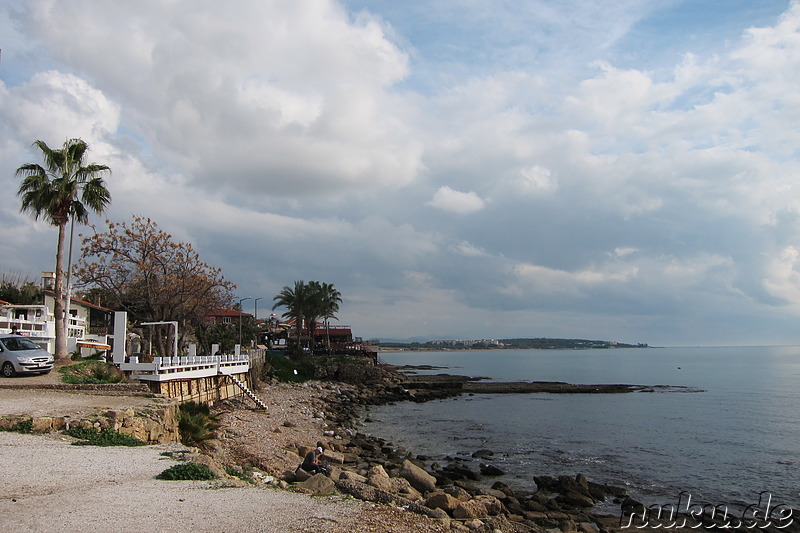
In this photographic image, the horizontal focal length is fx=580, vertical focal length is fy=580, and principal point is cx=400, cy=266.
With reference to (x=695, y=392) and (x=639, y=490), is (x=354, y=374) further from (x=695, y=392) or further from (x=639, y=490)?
(x=639, y=490)

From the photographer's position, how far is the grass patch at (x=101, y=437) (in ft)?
45.4

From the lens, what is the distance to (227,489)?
10.4 metres

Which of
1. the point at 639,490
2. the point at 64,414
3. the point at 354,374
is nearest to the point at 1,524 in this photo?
the point at 64,414

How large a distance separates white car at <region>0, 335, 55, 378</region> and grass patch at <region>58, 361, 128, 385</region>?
0.86m

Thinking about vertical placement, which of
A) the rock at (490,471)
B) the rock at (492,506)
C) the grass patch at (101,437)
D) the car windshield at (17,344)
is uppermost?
the car windshield at (17,344)

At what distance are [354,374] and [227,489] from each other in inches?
2312

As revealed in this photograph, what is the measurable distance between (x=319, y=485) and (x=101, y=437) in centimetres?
608

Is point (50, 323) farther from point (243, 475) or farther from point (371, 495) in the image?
point (371, 495)

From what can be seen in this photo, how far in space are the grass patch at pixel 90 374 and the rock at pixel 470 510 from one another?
15216 mm

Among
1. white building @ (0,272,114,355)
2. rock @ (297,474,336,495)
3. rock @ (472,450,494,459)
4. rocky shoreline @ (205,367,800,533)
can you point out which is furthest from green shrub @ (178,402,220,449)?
white building @ (0,272,114,355)

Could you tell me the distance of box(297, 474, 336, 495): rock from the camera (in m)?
11.5

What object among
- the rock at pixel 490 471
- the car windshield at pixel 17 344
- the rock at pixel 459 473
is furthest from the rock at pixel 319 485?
the car windshield at pixel 17 344

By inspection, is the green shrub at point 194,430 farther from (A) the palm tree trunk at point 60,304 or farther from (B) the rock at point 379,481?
(A) the palm tree trunk at point 60,304

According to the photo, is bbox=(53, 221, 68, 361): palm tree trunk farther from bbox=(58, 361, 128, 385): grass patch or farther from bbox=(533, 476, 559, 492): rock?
bbox=(533, 476, 559, 492): rock
